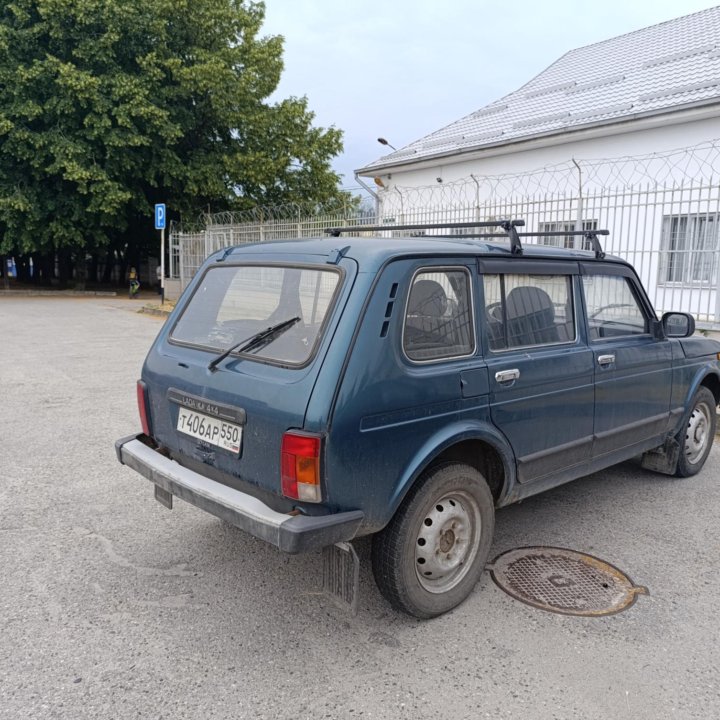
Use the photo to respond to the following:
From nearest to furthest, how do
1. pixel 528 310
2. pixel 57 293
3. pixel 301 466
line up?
pixel 301 466 → pixel 528 310 → pixel 57 293

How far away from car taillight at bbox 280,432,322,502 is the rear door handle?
113cm

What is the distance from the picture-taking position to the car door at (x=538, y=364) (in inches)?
136

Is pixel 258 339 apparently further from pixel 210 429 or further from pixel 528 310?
pixel 528 310

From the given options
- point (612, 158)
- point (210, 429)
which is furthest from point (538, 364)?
point (612, 158)

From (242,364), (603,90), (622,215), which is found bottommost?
(242,364)

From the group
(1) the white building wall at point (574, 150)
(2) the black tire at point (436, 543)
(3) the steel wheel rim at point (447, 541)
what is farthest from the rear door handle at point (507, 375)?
(1) the white building wall at point (574, 150)

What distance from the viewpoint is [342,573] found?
287 cm

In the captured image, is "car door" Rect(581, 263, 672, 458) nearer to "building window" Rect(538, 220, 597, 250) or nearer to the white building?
the white building

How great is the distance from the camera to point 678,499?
4828 millimetres

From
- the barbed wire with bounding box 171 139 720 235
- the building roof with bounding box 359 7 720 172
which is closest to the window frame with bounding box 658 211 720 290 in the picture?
the barbed wire with bounding box 171 139 720 235

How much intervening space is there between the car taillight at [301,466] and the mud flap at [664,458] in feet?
11.2

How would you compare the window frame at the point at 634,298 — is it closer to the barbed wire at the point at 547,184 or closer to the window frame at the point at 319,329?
the window frame at the point at 319,329

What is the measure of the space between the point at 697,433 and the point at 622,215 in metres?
4.99

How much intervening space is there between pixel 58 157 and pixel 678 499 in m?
22.2
